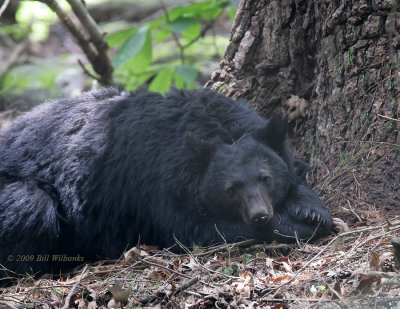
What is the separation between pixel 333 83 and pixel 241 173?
4.35 feet

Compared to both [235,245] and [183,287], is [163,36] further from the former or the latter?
[183,287]

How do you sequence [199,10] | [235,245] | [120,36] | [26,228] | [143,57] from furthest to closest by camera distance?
[143,57]
[120,36]
[199,10]
[26,228]
[235,245]

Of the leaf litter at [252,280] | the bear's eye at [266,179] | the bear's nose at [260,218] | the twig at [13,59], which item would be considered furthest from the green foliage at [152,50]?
the leaf litter at [252,280]

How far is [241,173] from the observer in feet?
14.7

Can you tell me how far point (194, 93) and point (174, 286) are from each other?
225cm

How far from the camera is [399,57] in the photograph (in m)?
4.41

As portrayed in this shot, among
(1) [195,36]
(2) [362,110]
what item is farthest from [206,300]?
(1) [195,36]

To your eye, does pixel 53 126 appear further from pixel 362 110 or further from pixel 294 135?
pixel 362 110

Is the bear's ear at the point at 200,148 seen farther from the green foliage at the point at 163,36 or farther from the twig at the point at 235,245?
the green foliage at the point at 163,36

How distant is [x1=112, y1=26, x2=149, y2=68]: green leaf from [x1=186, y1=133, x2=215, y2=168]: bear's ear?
157 cm

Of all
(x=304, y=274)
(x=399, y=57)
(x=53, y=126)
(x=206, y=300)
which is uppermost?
(x=53, y=126)

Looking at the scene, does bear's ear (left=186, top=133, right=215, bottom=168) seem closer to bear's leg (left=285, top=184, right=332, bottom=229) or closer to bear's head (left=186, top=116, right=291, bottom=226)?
bear's head (left=186, top=116, right=291, bottom=226)

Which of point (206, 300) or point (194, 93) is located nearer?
point (206, 300)

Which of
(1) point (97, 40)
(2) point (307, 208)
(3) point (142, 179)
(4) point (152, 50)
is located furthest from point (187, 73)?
(2) point (307, 208)
